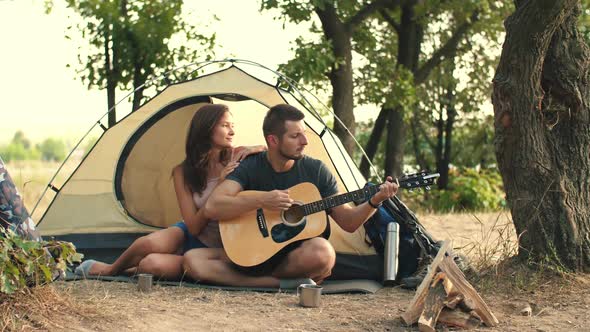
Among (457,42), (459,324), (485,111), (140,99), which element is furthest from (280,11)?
(459,324)

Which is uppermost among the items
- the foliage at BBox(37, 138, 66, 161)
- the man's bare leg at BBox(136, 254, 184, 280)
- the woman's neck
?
the foliage at BBox(37, 138, 66, 161)

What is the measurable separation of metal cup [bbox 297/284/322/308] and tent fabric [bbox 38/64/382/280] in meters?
1.45

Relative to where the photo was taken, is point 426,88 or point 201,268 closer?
point 201,268

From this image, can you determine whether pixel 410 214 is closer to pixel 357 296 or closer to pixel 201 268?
pixel 357 296

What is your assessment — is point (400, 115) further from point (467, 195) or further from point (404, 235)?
point (404, 235)

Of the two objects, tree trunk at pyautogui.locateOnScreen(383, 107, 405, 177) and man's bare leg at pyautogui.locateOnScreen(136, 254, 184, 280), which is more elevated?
tree trunk at pyautogui.locateOnScreen(383, 107, 405, 177)

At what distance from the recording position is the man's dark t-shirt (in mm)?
5305

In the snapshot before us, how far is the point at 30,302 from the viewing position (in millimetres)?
4098

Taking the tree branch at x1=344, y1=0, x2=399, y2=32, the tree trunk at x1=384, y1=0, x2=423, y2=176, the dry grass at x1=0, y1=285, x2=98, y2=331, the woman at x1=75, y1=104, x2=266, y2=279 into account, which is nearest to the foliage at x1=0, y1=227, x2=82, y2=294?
the dry grass at x1=0, y1=285, x2=98, y2=331

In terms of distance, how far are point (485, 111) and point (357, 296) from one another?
1023 centimetres

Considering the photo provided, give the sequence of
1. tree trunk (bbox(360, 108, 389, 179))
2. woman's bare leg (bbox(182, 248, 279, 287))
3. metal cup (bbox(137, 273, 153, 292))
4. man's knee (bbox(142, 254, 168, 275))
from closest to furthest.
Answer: metal cup (bbox(137, 273, 153, 292)) < woman's bare leg (bbox(182, 248, 279, 287)) < man's knee (bbox(142, 254, 168, 275)) < tree trunk (bbox(360, 108, 389, 179))

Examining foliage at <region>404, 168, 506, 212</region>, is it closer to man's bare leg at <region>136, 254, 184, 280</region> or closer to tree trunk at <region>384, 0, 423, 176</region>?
tree trunk at <region>384, 0, 423, 176</region>

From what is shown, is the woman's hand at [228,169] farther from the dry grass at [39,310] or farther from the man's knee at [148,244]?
the dry grass at [39,310]

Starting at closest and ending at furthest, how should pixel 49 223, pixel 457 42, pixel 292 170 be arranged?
pixel 292 170
pixel 49 223
pixel 457 42
